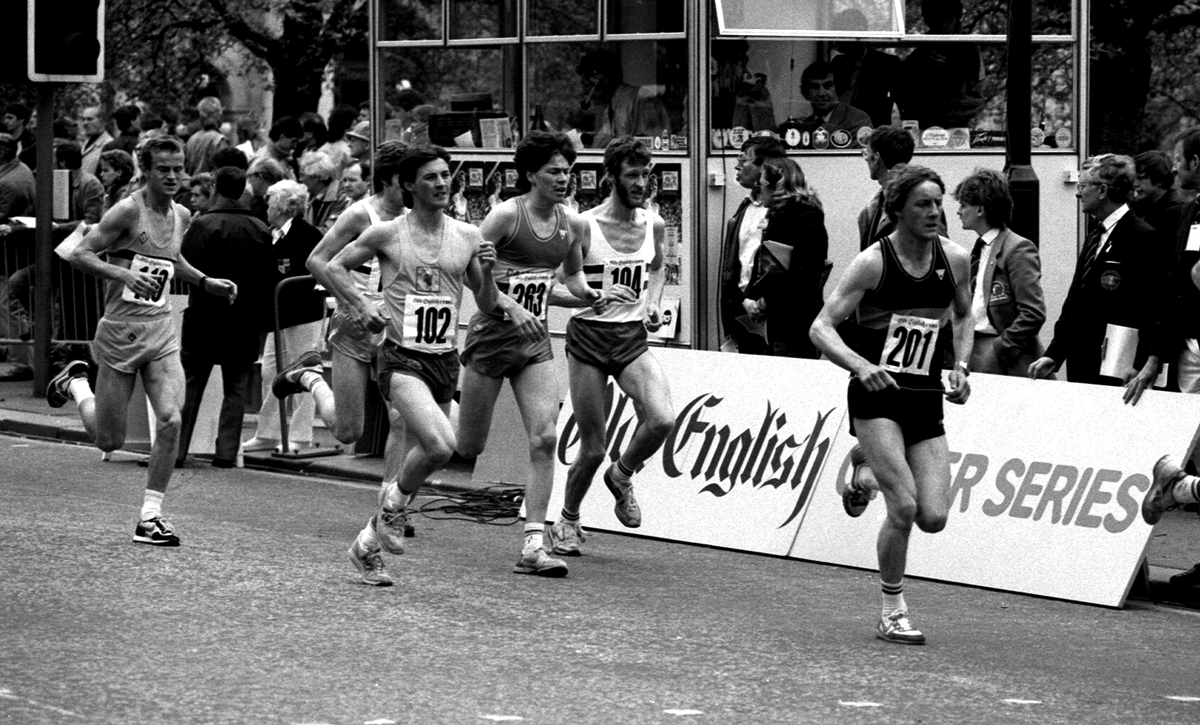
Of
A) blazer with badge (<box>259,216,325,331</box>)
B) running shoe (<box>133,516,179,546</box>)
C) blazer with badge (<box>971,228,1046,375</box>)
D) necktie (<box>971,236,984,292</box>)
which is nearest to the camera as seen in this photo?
running shoe (<box>133,516,179,546</box>)

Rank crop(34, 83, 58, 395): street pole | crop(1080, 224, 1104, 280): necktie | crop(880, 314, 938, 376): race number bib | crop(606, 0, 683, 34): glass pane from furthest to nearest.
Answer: crop(34, 83, 58, 395): street pole
crop(606, 0, 683, 34): glass pane
crop(1080, 224, 1104, 280): necktie
crop(880, 314, 938, 376): race number bib

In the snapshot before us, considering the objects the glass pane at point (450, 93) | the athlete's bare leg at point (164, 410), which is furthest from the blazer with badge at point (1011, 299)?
the glass pane at point (450, 93)

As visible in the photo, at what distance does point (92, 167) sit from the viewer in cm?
2062

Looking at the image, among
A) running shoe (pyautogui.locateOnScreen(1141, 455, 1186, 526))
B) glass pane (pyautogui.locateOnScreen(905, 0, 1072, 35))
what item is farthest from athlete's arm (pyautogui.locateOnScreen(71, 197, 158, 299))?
glass pane (pyautogui.locateOnScreen(905, 0, 1072, 35))

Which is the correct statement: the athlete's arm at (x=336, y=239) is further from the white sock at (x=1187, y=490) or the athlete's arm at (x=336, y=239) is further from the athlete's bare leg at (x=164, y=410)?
the white sock at (x=1187, y=490)

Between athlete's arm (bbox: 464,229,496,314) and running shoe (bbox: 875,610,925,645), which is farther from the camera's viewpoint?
athlete's arm (bbox: 464,229,496,314)

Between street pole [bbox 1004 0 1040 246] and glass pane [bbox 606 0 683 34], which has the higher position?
glass pane [bbox 606 0 683 34]

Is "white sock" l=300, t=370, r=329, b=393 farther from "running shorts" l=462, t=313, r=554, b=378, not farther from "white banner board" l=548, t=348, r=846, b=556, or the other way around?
"running shorts" l=462, t=313, r=554, b=378

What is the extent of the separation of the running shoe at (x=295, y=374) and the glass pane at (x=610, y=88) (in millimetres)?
2282

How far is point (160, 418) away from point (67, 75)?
7.39 m

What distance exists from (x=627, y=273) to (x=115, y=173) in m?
5.78

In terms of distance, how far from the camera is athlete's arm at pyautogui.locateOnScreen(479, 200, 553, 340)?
9.45 meters

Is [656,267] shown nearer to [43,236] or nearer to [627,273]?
[627,273]

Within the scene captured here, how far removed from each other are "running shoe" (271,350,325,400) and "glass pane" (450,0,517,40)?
8.71ft
